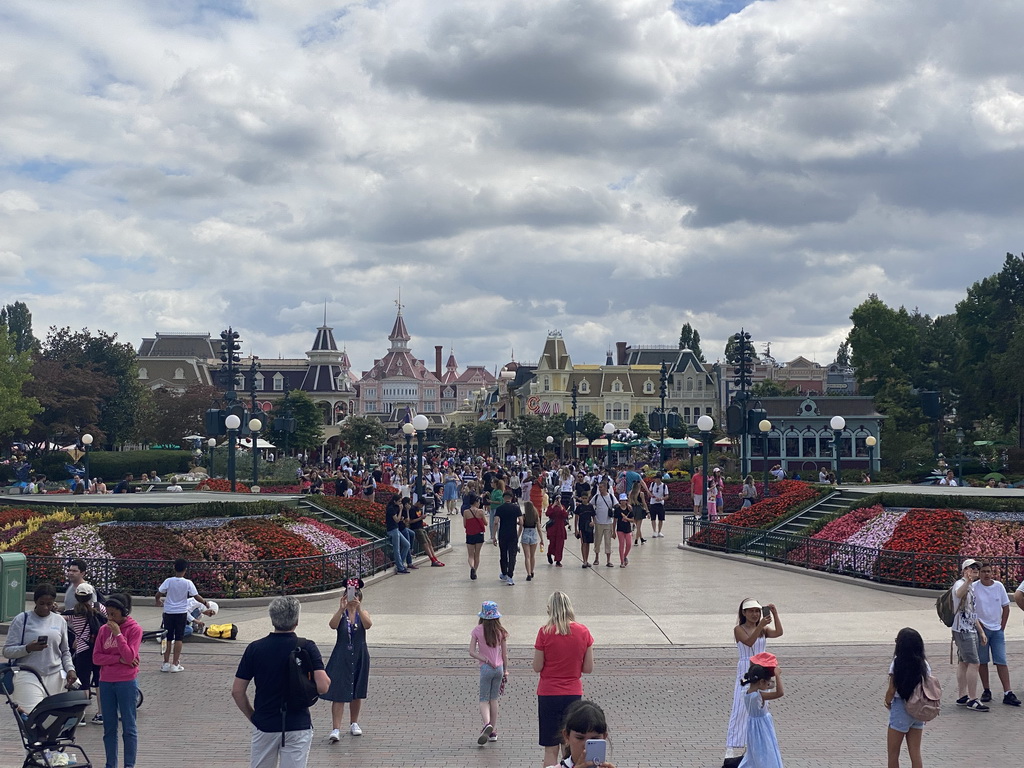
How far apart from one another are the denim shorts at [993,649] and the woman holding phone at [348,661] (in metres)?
6.14

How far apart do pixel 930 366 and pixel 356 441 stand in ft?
147

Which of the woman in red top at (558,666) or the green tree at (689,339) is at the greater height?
the green tree at (689,339)

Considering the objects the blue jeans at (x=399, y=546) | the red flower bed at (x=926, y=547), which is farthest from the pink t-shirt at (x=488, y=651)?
the blue jeans at (x=399, y=546)

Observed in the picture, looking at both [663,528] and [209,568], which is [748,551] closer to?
[663,528]

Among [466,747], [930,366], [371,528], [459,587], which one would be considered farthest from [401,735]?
[930,366]

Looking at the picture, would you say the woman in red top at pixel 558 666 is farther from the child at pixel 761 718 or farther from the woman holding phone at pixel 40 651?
the woman holding phone at pixel 40 651

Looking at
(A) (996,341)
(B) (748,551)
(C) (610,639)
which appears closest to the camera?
(C) (610,639)

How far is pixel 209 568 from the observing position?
17844mm

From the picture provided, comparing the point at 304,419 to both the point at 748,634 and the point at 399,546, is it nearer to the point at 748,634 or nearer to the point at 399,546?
the point at 399,546

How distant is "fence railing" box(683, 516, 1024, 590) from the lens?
18391 millimetres

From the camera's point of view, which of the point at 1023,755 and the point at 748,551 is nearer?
the point at 1023,755

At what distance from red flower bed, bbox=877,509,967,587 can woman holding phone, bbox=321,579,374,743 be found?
38.3 feet

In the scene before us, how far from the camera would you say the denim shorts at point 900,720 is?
8367mm

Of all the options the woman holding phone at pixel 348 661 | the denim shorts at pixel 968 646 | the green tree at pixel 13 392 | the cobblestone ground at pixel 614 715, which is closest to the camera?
the cobblestone ground at pixel 614 715
